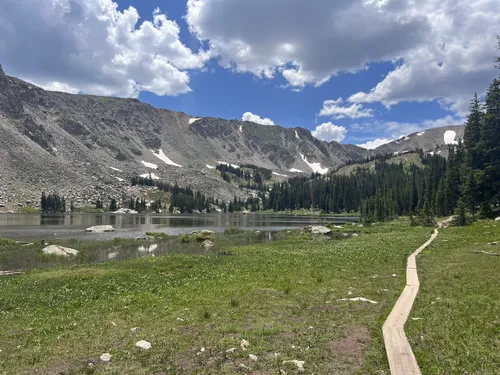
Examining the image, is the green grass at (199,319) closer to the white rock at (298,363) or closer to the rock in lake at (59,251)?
the white rock at (298,363)

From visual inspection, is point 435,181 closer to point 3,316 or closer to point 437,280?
point 437,280

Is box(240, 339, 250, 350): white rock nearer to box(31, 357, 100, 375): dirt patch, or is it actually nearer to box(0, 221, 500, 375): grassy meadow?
box(0, 221, 500, 375): grassy meadow

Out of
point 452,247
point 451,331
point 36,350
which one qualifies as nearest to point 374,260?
point 452,247

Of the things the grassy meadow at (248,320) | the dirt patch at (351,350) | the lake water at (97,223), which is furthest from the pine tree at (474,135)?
the dirt patch at (351,350)

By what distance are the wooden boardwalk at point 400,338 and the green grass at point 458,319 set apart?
10.4 inches

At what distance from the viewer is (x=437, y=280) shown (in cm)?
2205

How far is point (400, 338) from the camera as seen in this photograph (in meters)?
12.4

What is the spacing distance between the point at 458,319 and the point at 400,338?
11.7ft

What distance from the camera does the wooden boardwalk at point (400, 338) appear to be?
10164 mm

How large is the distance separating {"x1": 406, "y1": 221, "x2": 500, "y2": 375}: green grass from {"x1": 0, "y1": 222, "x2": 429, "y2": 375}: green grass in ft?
4.85

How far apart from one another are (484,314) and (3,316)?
77.4 ft

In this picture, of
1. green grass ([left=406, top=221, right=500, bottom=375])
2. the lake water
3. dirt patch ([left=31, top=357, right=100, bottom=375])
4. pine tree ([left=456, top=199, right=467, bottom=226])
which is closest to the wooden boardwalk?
green grass ([left=406, top=221, right=500, bottom=375])

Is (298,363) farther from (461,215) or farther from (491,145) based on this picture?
(491,145)

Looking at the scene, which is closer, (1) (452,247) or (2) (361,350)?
(2) (361,350)
